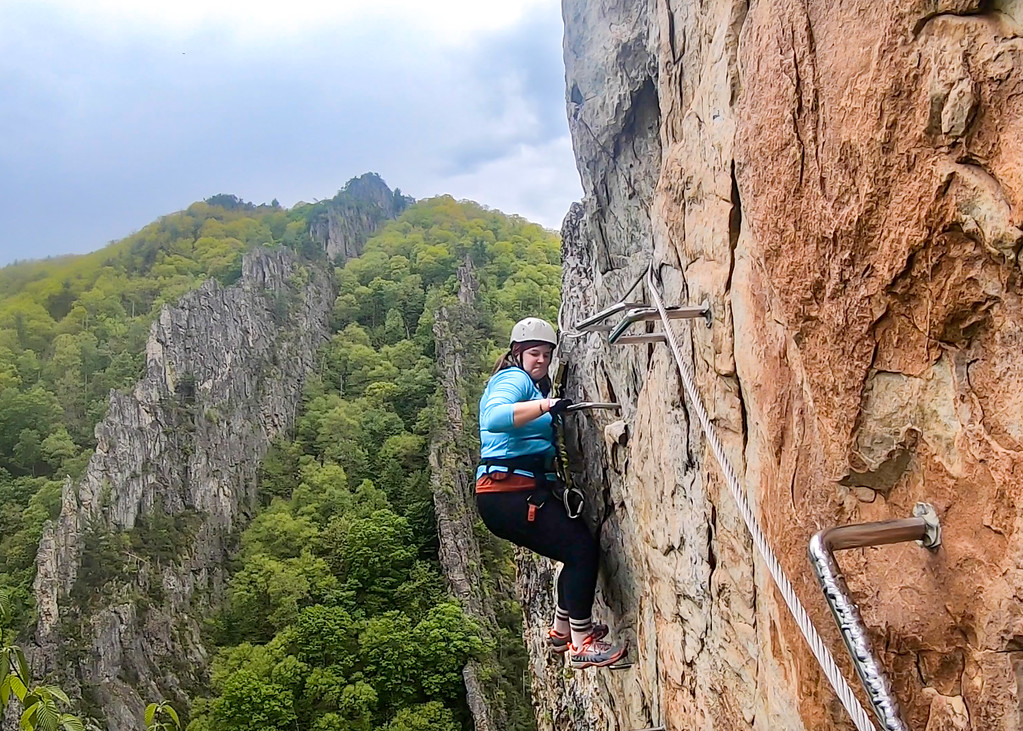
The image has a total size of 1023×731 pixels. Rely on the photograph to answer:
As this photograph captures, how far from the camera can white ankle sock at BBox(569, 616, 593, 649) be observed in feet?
14.3

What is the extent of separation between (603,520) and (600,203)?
213 cm

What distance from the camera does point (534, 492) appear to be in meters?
4.18

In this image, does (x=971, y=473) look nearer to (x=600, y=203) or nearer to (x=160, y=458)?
(x=600, y=203)

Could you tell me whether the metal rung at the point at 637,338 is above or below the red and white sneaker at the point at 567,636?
above

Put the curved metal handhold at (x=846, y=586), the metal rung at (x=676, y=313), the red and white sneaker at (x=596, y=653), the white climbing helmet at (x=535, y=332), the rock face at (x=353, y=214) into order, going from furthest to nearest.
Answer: the rock face at (x=353, y=214), the white climbing helmet at (x=535, y=332), the red and white sneaker at (x=596, y=653), the metal rung at (x=676, y=313), the curved metal handhold at (x=846, y=586)

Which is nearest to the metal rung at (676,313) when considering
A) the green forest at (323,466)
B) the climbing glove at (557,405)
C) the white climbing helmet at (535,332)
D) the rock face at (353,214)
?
the climbing glove at (557,405)

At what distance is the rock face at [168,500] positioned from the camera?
23047mm

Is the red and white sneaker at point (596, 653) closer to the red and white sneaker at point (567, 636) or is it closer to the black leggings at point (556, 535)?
the red and white sneaker at point (567, 636)

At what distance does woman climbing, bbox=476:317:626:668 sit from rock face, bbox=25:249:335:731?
22.8m

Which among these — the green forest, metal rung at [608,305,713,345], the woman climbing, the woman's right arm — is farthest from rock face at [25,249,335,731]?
metal rung at [608,305,713,345]

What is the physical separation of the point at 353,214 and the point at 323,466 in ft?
121

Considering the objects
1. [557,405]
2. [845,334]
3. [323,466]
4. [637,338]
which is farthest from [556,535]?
[323,466]

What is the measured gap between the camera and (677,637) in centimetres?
350

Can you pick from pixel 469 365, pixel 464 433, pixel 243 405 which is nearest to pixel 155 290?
pixel 243 405
